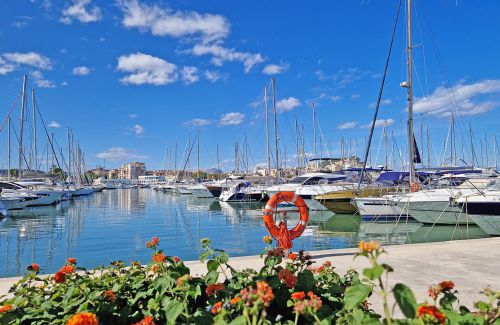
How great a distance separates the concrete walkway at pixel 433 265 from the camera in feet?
18.7

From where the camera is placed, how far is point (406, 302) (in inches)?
67.3

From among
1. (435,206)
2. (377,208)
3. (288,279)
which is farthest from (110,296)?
(377,208)

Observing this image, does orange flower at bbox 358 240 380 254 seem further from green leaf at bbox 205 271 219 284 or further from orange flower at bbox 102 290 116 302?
orange flower at bbox 102 290 116 302

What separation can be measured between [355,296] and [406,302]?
23cm

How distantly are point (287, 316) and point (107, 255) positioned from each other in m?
13.2

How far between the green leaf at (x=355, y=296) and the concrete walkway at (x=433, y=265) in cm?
290

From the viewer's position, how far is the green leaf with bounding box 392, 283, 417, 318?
1695mm

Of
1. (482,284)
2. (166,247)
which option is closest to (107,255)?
(166,247)

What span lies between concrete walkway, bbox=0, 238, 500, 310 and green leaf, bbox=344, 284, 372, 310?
9.50 ft

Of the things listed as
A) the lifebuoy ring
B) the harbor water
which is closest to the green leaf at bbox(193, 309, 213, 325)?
the lifebuoy ring

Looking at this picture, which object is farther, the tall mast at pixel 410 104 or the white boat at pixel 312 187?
the white boat at pixel 312 187

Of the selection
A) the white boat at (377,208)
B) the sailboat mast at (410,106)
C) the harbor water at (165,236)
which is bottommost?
the harbor water at (165,236)

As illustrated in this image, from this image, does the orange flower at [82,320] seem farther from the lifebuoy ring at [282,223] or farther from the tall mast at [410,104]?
the tall mast at [410,104]

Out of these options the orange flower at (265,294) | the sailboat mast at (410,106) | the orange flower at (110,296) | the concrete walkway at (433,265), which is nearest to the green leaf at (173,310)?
the orange flower at (110,296)
